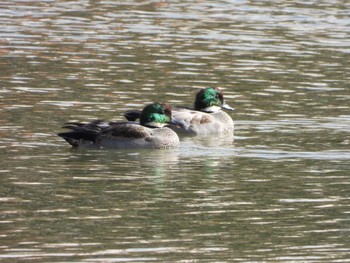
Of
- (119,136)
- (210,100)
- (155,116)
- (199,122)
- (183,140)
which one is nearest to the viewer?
(119,136)

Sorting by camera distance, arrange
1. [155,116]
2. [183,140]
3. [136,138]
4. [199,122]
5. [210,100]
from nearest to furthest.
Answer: [136,138]
[155,116]
[183,140]
[199,122]
[210,100]

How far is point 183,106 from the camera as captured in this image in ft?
72.9

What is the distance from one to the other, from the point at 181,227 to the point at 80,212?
1.20 metres

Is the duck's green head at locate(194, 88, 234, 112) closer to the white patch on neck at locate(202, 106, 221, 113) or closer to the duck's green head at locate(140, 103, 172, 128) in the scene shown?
the white patch on neck at locate(202, 106, 221, 113)

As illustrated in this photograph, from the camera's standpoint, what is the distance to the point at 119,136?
1931cm

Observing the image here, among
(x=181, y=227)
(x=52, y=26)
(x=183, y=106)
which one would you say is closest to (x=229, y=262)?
(x=181, y=227)

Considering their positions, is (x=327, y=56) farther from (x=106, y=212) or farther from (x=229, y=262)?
(x=229, y=262)

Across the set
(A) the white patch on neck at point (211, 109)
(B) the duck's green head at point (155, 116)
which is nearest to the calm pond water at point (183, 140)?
(A) the white patch on neck at point (211, 109)

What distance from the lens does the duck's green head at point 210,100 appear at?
2227 centimetres

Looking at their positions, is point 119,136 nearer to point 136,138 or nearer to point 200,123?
point 136,138

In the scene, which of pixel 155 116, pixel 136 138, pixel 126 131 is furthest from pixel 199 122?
pixel 126 131

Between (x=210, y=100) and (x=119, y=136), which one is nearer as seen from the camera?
(x=119, y=136)

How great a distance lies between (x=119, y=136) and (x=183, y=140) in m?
1.88

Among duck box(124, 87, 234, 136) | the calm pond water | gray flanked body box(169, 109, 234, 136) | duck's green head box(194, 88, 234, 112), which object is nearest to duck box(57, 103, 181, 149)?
the calm pond water
